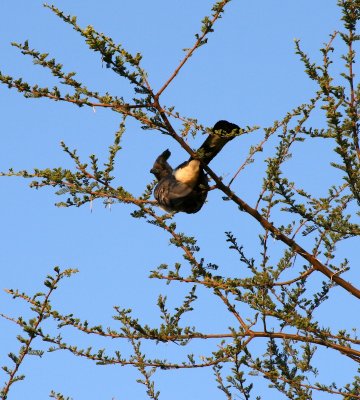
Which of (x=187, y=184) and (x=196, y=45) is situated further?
(x=187, y=184)

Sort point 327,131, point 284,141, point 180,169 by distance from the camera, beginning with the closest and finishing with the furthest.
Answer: point 327,131 → point 284,141 → point 180,169

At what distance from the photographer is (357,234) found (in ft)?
17.3

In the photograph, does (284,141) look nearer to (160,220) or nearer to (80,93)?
(160,220)

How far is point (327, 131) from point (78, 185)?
6.06ft

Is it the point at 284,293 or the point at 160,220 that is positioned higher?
the point at 160,220

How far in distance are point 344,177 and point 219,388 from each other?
185 cm

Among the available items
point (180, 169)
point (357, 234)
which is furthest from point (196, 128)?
point (180, 169)

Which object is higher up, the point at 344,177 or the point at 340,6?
the point at 340,6

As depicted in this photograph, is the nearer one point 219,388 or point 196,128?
point 196,128

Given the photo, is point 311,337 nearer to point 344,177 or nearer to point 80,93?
point 344,177

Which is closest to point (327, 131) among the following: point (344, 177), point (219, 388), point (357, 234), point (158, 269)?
point (344, 177)

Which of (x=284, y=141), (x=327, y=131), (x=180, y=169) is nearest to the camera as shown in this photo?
(x=327, y=131)

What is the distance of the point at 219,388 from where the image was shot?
5.64 m

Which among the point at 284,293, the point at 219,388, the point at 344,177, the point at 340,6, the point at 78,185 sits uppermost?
the point at 340,6
